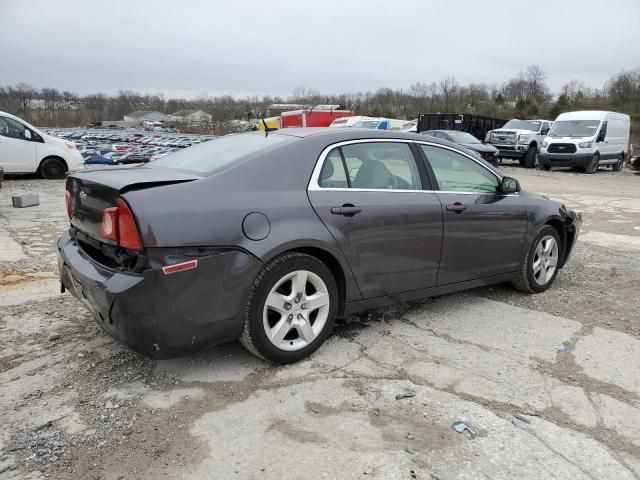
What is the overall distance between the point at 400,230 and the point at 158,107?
405 ft

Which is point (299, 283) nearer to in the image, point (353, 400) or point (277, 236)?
point (277, 236)

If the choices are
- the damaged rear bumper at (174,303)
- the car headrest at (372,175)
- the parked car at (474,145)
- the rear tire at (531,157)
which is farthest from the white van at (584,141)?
the damaged rear bumper at (174,303)

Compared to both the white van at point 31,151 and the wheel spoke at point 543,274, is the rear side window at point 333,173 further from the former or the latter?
the white van at point 31,151

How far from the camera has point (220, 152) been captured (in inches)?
146

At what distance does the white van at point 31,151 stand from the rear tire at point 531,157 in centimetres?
1767

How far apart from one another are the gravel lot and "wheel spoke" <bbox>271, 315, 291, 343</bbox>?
21cm

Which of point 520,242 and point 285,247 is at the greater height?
point 285,247

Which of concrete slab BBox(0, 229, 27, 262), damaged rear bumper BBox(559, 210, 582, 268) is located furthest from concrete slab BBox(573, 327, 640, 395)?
concrete slab BBox(0, 229, 27, 262)

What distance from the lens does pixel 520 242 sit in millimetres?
4750

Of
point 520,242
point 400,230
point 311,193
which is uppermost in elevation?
point 311,193

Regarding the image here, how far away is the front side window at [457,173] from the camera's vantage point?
4.23 meters

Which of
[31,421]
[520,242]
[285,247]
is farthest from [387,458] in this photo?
[520,242]

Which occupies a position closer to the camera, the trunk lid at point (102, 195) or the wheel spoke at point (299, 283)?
the trunk lid at point (102, 195)

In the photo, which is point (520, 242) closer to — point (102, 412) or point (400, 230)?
point (400, 230)
